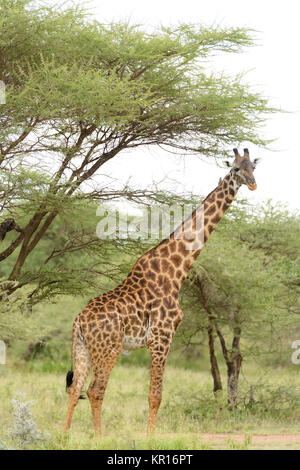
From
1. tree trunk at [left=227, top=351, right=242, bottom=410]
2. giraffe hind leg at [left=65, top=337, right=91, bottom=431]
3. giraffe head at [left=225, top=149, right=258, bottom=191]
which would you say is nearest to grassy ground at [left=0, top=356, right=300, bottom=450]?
tree trunk at [left=227, top=351, right=242, bottom=410]

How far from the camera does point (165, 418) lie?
11844mm

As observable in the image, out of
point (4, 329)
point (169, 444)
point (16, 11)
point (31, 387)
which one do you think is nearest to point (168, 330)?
point (169, 444)

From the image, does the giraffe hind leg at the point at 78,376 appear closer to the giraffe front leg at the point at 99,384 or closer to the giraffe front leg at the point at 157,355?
the giraffe front leg at the point at 99,384

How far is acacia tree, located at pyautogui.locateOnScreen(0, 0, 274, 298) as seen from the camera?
10.0 m

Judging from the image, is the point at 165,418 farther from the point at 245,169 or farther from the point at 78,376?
the point at 245,169

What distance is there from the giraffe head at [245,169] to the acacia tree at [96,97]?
1.64 meters

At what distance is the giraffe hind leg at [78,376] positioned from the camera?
8.46 meters

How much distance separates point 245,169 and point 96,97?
2422mm

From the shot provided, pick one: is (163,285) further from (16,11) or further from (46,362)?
→ (46,362)

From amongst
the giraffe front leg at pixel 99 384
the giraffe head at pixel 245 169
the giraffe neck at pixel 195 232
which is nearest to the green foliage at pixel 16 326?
the giraffe front leg at pixel 99 384

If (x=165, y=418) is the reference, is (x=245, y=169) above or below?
above

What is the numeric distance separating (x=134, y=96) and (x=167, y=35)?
1245 millimetres

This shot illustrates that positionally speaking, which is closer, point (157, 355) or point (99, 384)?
point (99, 384)

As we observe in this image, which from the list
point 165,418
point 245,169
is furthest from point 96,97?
point 165,418
